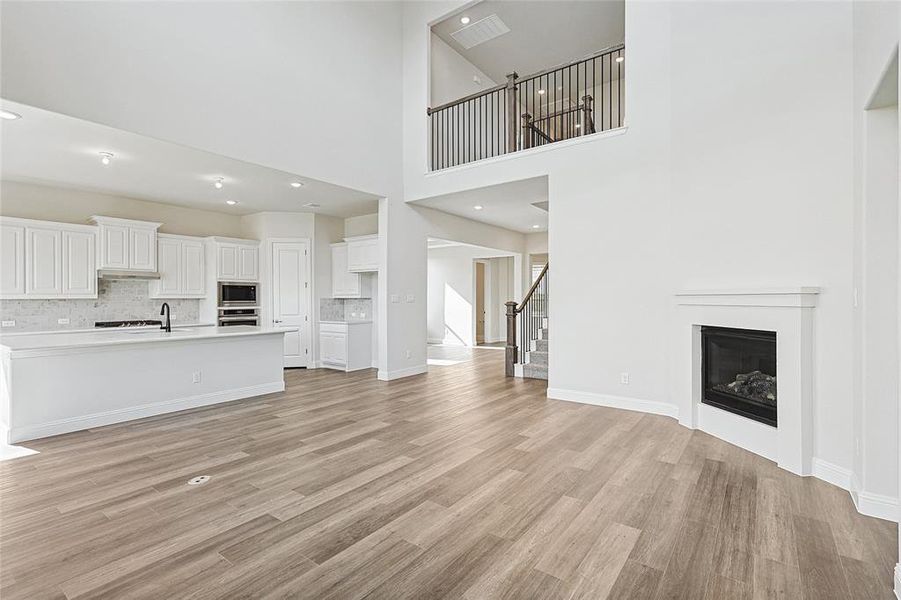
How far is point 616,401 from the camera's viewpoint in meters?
4.81

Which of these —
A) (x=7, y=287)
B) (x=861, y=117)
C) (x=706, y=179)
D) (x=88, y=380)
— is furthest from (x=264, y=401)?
(x=861, y=117)

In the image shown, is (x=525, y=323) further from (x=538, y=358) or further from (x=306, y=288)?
(x=306, y=288)

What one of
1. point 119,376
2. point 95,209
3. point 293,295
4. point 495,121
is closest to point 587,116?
point 495,121

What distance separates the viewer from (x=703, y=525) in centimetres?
232

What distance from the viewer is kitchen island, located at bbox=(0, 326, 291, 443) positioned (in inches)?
149

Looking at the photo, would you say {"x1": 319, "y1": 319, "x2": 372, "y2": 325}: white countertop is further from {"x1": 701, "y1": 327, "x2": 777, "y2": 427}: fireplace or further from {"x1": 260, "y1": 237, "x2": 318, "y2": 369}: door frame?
{"x1": 701, "y1": 327, "x2": 777, "y2": 427}: fireplace

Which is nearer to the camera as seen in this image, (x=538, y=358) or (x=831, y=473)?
(x=831, y=473)

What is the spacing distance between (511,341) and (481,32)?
5.22 meters

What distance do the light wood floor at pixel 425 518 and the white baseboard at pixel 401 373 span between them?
243 cm

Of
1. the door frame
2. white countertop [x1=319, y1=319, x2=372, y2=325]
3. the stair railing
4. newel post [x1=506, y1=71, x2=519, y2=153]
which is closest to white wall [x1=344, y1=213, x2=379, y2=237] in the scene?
the door frame

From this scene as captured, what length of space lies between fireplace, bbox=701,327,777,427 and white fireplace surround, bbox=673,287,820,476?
7 cm

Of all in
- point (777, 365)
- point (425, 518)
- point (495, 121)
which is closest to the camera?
point (425, 518)

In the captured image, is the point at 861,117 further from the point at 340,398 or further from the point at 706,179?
the point at 340,398

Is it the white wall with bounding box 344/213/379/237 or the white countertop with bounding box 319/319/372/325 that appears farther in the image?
the white wall with bounding box 344/213/379/237
